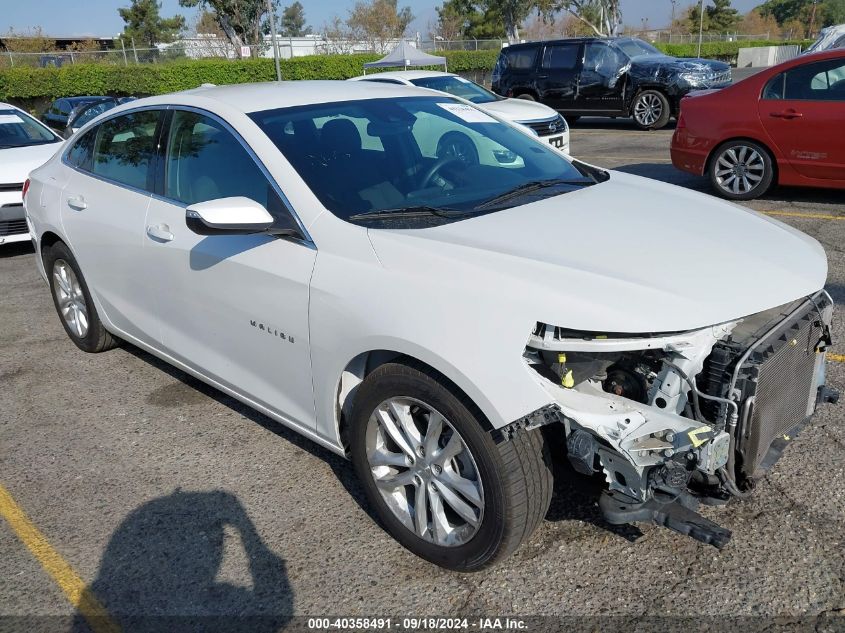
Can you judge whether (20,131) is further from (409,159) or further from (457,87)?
(409,159)

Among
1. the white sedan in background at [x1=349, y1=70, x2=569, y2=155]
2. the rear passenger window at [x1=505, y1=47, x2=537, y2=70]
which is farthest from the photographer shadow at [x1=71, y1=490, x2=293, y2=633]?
the rear passenger window at [x1=505, y1=47, x2=537, y2=70]

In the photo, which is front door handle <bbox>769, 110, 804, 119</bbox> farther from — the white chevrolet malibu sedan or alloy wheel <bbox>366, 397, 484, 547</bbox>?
alloy wheel <bbox>366, 397, 484, 547</bbox>

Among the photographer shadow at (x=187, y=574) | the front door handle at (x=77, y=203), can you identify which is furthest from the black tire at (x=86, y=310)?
the photographer shadow at (x=187, y=574)

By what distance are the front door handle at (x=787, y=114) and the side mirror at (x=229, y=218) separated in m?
6.71

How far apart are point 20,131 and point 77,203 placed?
239 inches

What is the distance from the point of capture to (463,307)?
8.48 feet

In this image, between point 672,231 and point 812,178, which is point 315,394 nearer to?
point 672,231

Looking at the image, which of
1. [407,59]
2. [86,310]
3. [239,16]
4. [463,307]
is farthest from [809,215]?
[239,16]

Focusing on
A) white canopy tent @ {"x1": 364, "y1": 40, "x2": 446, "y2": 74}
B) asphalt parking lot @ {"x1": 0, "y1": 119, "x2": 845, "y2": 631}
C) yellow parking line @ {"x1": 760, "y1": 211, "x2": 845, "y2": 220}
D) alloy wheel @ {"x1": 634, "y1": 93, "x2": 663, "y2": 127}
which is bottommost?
asphalt parking lot @ {"x1": 0, "y1": 119, "x2": 845, "y2": 631}

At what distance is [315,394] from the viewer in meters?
3.17

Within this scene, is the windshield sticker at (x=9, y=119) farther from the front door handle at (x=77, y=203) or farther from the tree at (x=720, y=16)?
the tree at (x=720, y=16)

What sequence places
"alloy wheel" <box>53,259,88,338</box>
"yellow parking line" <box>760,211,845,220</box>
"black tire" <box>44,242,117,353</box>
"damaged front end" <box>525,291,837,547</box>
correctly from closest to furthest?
"damaged front end" <box>525,291,837,547</box> → "black tire" <box>44,242,117,353</box> → "alloy wheel" <box>53,259,88,338</box> → "yellow parking line" <box>760,211,845,220</box>

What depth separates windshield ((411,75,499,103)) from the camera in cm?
1209

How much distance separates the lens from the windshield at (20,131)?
9.37 metres
